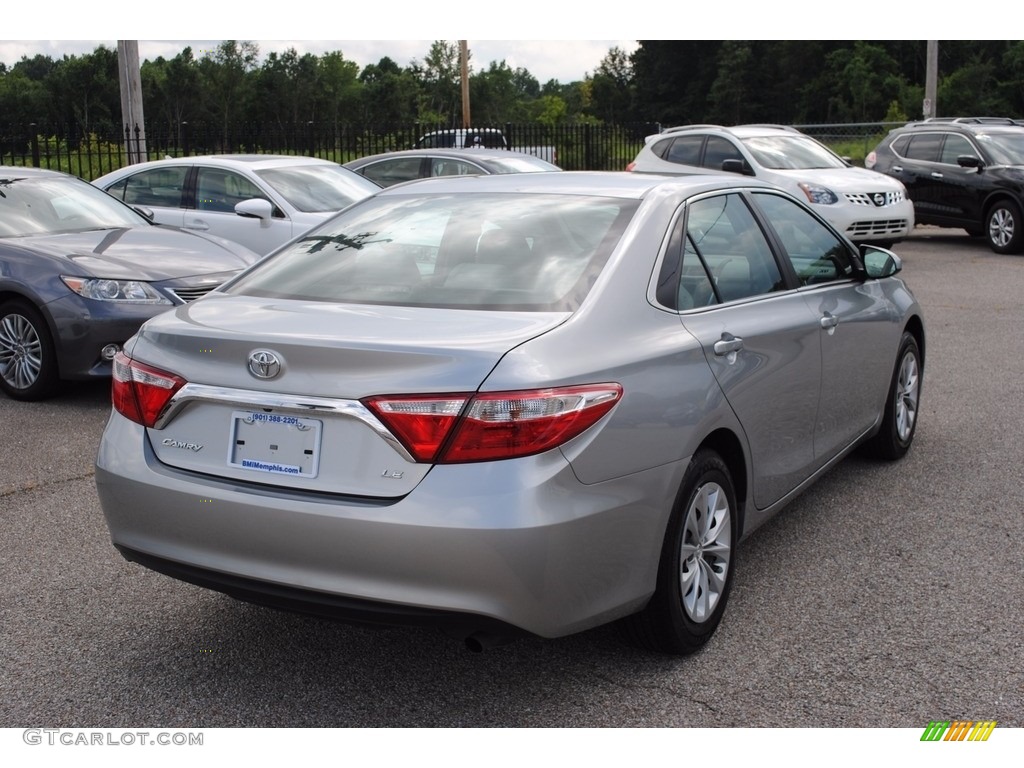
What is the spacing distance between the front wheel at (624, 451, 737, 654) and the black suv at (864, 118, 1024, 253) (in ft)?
47.0

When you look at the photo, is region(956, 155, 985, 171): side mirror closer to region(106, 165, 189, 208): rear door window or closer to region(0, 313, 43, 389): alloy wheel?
region(106, 165, 189, 208): rear door window

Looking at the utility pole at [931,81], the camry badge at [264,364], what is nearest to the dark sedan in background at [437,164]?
the camry badge at [264,364]

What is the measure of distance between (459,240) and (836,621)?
6.15ft

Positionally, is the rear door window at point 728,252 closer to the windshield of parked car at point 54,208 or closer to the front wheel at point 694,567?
the front wheel at point 694,567

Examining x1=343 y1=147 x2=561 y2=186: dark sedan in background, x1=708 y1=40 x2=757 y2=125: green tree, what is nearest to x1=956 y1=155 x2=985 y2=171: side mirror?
x1=343 y1=147 x2=561 y2=186: dark sedan in background

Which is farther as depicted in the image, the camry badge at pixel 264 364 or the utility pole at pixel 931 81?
the utility pole at pixel 931 81

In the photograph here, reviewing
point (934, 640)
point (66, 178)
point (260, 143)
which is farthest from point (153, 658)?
point (260, 143)

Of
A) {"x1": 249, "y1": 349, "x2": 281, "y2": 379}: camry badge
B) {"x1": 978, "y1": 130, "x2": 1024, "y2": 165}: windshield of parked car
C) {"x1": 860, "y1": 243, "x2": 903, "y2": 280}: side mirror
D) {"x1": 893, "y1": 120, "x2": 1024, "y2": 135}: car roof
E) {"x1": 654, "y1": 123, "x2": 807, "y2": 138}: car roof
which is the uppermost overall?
{"x1": 893, "y1": 120, "x2": 1024, "y2": 135}: car roof

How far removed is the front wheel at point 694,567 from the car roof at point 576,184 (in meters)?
1.04

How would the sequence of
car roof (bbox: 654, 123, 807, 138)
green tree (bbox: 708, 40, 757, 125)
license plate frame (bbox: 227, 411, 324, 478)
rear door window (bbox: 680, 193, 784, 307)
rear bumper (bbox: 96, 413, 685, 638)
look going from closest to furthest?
rear bumper (bbox: 96, 413, 685, 638)
license plate frame (bbox: 227, 411, 324, 478)
rear door window (bbox: 680, 193, 784, 307)
car roof (bbox: 654, 123, 807, 138)
green tree (bbox: 708, 40, 757, 125)

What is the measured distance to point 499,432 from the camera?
2988 mm

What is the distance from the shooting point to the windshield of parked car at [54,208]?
8.20 meters

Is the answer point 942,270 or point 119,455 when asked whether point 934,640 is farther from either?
point 942,270

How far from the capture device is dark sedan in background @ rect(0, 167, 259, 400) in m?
7.27
